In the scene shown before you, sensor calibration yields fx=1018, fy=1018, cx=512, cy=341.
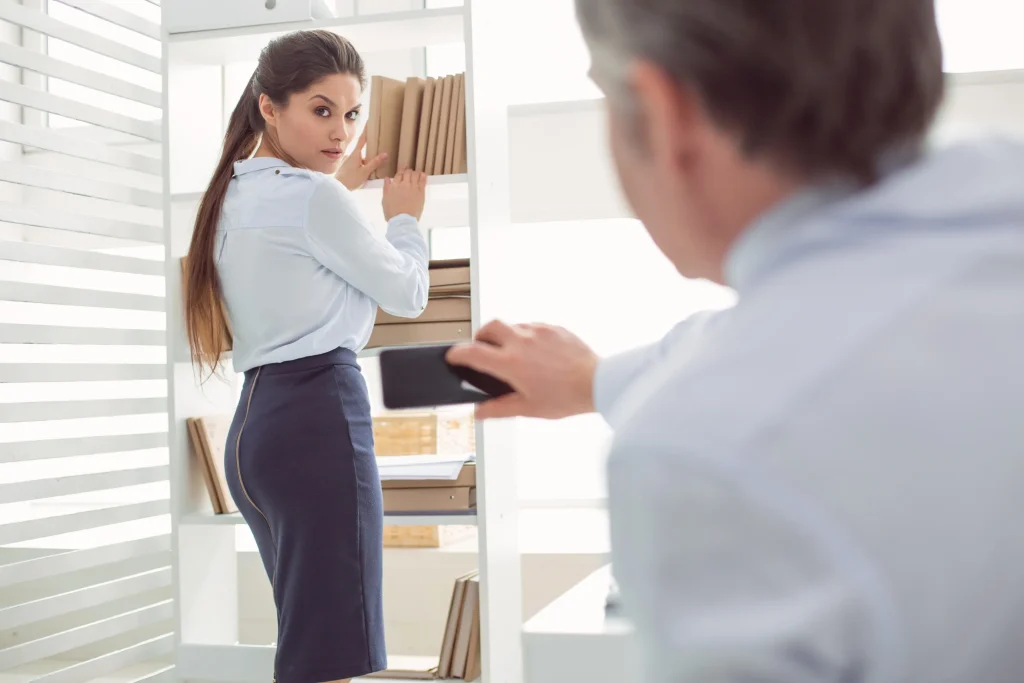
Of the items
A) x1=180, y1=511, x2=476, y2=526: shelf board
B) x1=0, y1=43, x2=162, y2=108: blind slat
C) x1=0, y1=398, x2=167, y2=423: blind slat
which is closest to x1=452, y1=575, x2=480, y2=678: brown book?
x1=180, y1=511, x2=476, y2=526: shelf board

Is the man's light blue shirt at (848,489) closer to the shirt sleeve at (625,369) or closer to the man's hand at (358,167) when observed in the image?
the shirt sleeve at (625,369)

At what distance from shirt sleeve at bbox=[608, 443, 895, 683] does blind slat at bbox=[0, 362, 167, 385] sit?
88.4 inches

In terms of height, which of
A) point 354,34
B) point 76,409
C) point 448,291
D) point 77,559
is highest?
point 354,34

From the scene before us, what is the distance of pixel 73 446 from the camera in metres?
2.47

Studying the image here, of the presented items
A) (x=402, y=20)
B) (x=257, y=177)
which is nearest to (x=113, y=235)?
(x=257, y=177)

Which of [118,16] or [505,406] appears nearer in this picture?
[505,406]

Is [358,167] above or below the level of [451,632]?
above

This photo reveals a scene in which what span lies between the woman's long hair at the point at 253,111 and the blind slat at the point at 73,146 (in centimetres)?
50

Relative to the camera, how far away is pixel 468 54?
7.41ft

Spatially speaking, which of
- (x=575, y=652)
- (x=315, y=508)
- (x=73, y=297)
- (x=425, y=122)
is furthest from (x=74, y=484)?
(x=575, y=652)

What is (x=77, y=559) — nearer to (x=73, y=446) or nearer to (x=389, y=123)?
(x=73, y=446)

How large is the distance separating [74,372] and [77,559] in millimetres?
452

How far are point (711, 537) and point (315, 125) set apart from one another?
76.4 inches

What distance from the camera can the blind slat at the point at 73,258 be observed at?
2.29 m
